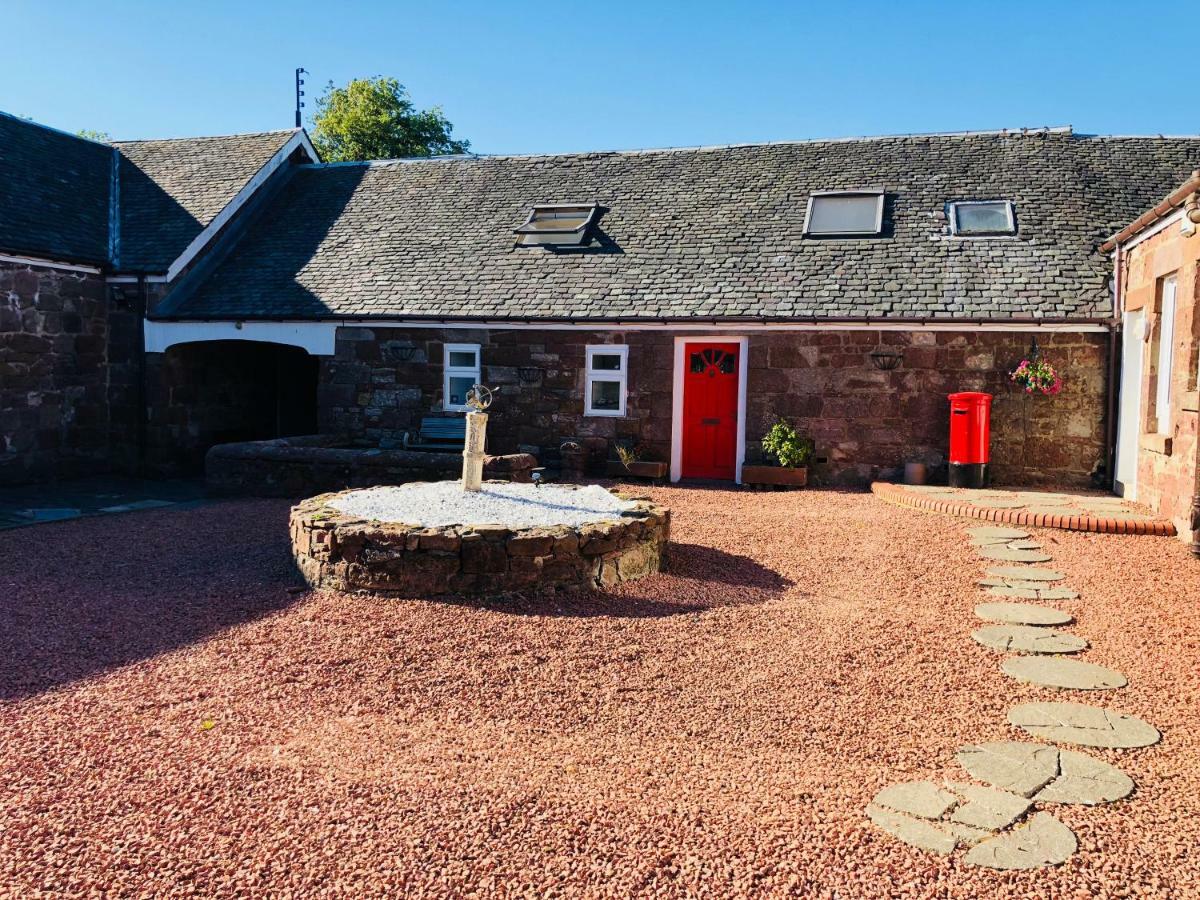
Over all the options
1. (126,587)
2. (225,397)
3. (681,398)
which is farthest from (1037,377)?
(225,397)

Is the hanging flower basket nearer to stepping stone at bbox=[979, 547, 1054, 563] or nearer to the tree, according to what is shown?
stepping stone at bbox=[979, 547, 1054, 563]

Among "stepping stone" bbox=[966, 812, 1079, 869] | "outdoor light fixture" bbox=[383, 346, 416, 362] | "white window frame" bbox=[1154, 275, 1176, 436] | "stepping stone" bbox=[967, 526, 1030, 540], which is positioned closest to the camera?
"stepping stone" bbox=[966, 812, 1079, 869]

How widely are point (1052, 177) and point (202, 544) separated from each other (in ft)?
44.4

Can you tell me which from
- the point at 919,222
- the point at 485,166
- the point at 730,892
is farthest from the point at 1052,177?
the point at 730,892

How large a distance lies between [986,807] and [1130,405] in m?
9.55

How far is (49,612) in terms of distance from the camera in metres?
6.92

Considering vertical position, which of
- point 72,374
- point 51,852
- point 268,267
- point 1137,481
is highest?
point 268,267

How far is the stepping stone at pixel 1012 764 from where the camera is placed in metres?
4.08

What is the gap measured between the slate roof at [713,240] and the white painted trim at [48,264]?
1.38m

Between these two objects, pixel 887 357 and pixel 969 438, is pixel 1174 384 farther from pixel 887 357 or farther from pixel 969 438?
pixel 887 357

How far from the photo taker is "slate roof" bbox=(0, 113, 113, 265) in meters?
14.3

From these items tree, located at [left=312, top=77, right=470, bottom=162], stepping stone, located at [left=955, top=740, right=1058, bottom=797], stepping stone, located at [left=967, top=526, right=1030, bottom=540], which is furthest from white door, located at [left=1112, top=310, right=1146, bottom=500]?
tree, located at [left=312, top=77, right=470, bottom=162]

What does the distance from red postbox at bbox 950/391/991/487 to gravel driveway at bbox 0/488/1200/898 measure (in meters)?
3.66

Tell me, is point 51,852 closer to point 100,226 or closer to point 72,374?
point 72,374
